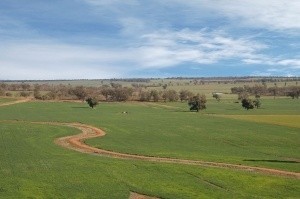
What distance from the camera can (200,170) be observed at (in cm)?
4503

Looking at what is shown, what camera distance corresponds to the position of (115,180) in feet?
131

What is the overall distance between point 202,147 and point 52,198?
33471 mm

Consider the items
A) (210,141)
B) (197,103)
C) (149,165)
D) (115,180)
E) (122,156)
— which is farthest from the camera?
(197,103)

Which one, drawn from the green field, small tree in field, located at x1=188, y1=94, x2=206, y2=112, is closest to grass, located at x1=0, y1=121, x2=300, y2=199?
the green field

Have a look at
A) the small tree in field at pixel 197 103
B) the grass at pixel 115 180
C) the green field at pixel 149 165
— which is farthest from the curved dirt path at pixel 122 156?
the small tree in field at pixel 197 103

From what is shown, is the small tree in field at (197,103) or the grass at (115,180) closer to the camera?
the grass at (115,180)

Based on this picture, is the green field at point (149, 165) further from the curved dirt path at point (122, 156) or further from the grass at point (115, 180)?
the curved dirt path at point (122, 156)

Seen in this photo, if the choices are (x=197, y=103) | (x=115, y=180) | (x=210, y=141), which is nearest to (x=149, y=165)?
(x=115, y=180)

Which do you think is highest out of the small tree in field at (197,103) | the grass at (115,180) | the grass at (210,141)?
the small tree in field at (197,103)

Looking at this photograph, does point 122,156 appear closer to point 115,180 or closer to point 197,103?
point 115,180

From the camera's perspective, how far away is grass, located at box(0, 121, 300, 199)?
116 feet

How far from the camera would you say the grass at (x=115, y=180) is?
35.5 meters

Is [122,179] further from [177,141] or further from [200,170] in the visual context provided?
[177,141]

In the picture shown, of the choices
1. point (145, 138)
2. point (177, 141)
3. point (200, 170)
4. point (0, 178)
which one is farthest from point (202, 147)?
point (0, 178)
